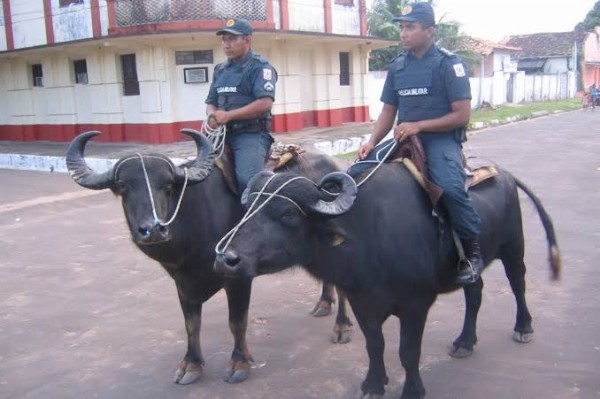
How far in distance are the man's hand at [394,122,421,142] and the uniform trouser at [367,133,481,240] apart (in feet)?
0.48

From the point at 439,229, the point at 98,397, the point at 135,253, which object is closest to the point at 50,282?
the point at 135,253

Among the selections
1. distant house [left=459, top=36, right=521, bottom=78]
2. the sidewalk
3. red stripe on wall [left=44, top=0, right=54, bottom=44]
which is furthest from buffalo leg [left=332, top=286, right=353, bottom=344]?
distant house [left=459, top=36, right=521, bottom=78]

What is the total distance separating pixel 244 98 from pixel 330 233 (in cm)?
194

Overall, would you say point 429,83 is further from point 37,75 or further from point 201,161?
point 37,75

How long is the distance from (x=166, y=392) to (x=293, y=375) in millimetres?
867

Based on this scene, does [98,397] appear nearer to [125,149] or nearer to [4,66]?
[125,149]

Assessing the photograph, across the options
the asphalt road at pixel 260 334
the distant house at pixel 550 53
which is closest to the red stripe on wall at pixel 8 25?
the asphalt road at pixel 260 334

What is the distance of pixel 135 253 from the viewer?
7590 mm

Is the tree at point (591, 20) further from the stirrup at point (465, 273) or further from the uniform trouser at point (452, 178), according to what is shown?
the stirrup at point (465, 273)

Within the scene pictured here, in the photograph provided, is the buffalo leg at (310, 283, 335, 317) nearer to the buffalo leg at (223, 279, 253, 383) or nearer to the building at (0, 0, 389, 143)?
the buffalo leg at (223, 279, 253, 383)

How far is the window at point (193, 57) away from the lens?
17391mm

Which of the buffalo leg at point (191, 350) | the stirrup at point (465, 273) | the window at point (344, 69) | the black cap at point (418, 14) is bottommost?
the buffalo leg at point (191, 350)

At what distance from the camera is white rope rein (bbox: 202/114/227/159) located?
4.54m

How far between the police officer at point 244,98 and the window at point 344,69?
17121mm
